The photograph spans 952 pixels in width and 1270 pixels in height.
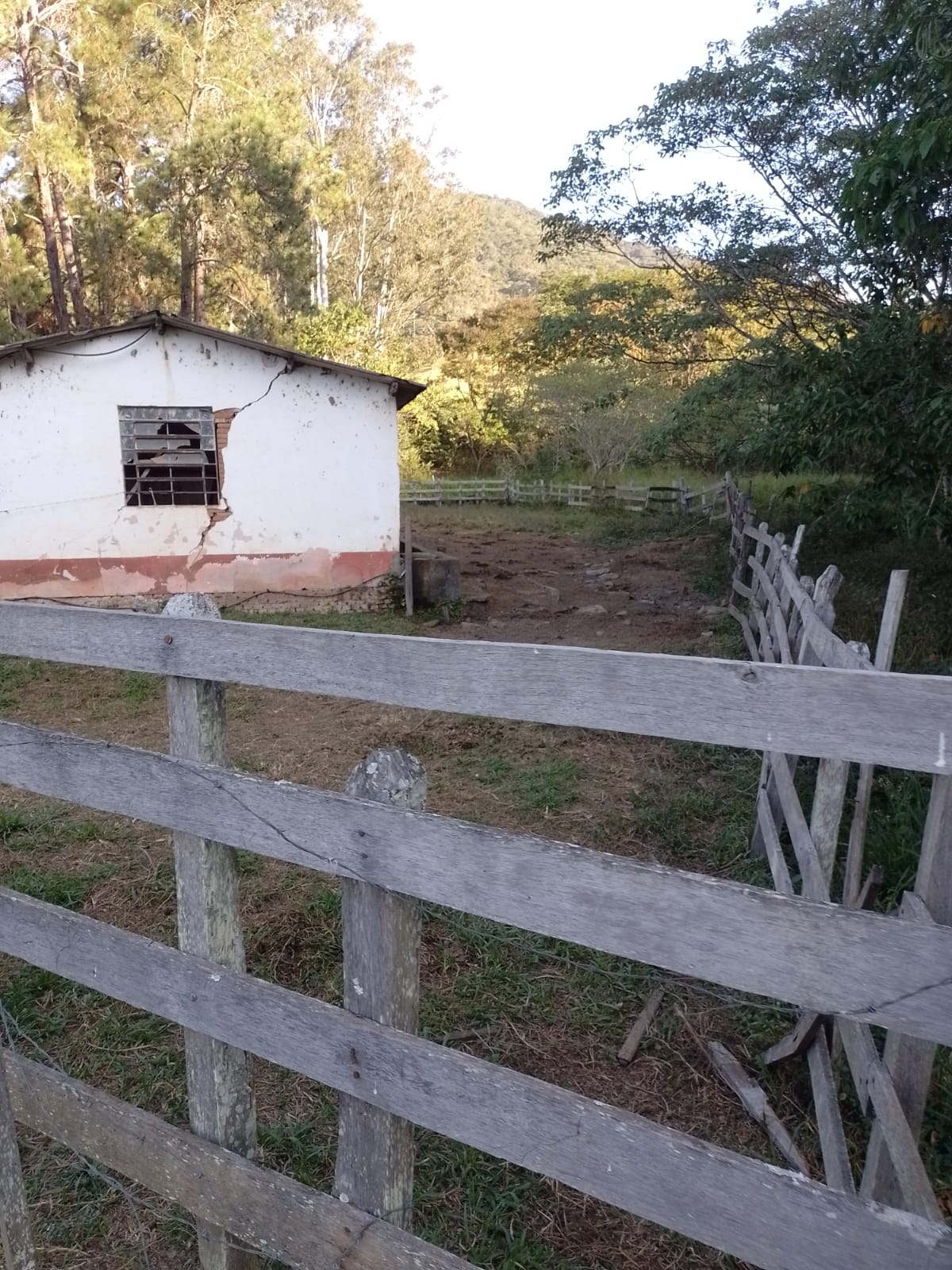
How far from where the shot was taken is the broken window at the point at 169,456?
438 inches

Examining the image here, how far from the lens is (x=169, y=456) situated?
11273 millimetres

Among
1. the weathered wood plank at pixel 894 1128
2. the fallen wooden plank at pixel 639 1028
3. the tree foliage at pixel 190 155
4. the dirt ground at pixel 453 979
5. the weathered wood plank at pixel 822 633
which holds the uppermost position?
the tree foliage at pixel 190 155

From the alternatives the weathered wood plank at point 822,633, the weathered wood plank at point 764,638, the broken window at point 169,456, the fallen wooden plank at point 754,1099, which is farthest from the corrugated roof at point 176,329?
the fallen wooden plank at point 754,1099

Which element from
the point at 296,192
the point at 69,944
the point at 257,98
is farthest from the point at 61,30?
the point at 69,944

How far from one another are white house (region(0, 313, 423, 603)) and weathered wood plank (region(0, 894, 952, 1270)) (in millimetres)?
9864

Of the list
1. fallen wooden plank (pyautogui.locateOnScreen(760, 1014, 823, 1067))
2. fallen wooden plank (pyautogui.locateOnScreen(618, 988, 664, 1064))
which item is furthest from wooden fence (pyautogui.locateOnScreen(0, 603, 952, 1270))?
fallen wooden plank (pyautogui.locateOnScreen(618, 988, 664, 1064))

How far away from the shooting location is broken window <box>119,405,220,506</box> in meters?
11.1

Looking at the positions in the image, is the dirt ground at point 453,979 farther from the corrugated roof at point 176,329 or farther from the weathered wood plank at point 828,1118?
the corrugated roof at point 176,329

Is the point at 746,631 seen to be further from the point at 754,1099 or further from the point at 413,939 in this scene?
the point at 413,939

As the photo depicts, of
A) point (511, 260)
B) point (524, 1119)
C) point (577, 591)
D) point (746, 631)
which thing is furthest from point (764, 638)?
point (511, 260)

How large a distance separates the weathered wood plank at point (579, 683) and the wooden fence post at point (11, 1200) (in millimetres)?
1097

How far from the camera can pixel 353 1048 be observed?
169 cm

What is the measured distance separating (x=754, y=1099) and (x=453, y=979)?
3.98 feet

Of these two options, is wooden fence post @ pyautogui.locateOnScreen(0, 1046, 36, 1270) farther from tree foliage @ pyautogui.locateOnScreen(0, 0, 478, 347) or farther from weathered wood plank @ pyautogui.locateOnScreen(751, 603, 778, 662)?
tree foliage @ pyautogui.locateOnScreen(0, 0, 478, 347)
